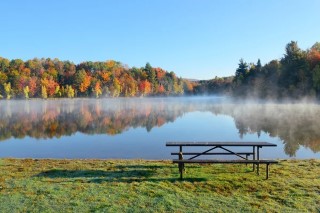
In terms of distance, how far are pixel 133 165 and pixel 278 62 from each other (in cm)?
8825

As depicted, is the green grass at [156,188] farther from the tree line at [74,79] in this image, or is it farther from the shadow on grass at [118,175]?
the tree line at [74,79]

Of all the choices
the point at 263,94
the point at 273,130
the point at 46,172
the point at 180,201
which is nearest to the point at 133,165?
the point at 46,172

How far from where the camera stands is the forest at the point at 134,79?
73.7 metres

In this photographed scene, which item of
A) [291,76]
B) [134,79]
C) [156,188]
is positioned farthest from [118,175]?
[134,79]

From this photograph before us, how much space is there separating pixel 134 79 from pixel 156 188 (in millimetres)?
161615

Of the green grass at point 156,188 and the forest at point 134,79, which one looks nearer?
the green grass at point 156,188

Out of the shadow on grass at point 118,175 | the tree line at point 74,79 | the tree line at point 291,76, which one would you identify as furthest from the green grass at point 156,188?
the tree line at point 74,79

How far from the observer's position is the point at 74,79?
13288 cm

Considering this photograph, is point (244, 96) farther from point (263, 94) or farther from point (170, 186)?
point (170, 186)

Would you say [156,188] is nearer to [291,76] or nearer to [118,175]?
[118,175]

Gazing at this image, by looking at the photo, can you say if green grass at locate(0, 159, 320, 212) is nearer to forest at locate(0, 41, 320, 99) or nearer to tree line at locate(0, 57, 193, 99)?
forest at locate(0, 41, 320, 99)

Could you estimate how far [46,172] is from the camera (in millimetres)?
10188

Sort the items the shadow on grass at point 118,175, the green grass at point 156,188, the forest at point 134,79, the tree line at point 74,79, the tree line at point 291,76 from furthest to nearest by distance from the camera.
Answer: the tree line at point 74,79
the forest at point 134,79
the tree line at point 291,76
the shadow on grass at point 118,175
the green grass at point 156,188

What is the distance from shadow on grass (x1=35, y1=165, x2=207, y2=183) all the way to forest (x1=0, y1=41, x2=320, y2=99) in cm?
6451
